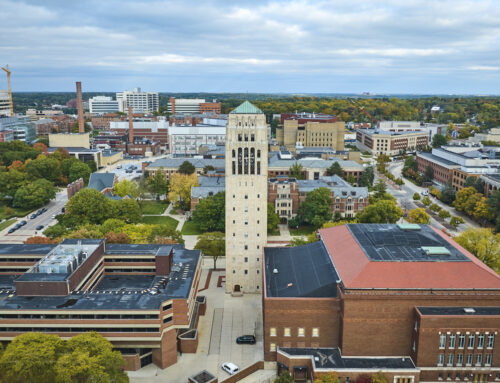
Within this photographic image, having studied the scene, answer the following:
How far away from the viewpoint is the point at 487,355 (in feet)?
165

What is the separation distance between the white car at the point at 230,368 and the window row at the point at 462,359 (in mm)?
23684

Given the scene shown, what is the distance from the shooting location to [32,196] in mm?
125438

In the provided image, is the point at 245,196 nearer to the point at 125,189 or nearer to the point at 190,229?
the point at 190,229

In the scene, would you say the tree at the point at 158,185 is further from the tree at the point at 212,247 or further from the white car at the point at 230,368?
the white car at the point at 230,368

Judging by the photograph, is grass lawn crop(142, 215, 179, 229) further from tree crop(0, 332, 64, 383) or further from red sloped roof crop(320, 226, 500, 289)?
tree crop(0, 332, 64, 383)

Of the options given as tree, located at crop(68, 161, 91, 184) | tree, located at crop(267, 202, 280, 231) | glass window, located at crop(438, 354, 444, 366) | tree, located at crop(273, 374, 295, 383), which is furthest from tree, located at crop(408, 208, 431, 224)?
tree, located at crop(68, 161, 91, 184)

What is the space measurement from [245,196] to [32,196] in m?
82.6

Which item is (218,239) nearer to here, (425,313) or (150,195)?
(425,313)

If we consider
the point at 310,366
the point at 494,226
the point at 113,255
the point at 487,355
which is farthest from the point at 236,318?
the point at 494,226

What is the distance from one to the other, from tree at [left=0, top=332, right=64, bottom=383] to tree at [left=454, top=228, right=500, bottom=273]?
68039mm

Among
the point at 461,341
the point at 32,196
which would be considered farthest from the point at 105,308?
the point at 32,196

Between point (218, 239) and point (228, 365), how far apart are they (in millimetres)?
33777

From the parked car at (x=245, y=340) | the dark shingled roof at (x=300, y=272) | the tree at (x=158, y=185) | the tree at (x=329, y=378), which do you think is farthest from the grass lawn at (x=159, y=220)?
the tree at (x=329, y=378)

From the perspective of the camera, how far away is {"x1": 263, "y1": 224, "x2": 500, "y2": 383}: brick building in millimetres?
49750
